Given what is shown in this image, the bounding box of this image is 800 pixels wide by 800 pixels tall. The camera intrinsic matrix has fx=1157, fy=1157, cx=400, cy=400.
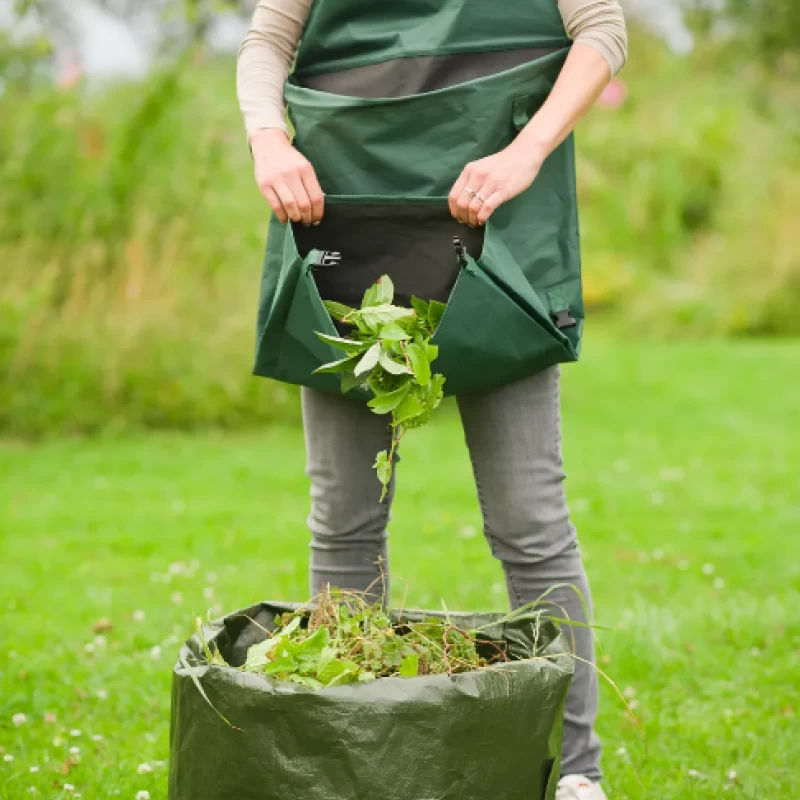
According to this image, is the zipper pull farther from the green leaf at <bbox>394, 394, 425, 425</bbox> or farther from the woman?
the green leaf at <bbox>394, 394, 425, 425</bbox>

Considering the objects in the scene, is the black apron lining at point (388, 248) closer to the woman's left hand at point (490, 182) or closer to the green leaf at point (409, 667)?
the woman's left hand at point (490, 182)

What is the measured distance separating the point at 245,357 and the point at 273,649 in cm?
535

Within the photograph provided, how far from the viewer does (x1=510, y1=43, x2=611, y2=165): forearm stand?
1896mm

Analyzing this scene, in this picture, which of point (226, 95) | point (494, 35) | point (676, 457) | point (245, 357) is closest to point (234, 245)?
point (245, 357)

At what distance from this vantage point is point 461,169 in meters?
1.95

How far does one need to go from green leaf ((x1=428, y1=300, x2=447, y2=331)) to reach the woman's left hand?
0.15 metres

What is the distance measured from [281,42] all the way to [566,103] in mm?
580

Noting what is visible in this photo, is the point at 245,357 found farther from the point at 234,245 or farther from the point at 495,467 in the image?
the point at 495,467

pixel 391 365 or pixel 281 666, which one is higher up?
pixel 391 365

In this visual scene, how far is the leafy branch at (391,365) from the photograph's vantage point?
174 centimetres

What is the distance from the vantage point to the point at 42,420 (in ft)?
21.3

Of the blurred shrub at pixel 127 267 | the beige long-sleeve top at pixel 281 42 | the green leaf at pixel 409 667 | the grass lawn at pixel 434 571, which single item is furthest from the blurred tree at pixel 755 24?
the green leaf at pixel 409 667

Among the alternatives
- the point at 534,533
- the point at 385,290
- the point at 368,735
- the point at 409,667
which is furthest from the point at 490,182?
the point at 368,735

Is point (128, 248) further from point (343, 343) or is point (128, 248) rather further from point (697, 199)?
point (697, 199)
